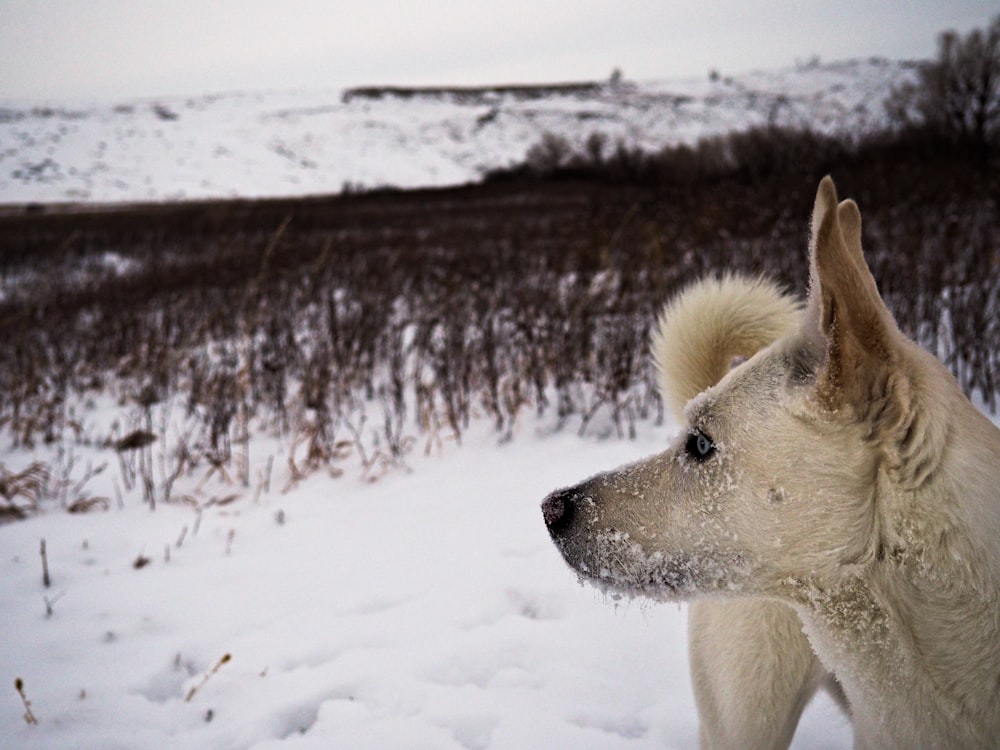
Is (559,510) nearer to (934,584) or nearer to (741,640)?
(741,640)

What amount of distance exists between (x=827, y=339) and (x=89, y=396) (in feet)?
20.6

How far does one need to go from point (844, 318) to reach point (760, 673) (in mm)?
803

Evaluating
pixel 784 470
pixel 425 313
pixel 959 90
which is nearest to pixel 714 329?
pixel 784 470

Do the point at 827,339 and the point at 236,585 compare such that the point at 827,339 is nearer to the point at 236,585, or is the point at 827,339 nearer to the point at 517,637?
the point at 517,637

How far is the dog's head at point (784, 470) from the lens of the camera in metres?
1.02

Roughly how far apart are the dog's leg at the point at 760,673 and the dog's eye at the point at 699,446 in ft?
1.07

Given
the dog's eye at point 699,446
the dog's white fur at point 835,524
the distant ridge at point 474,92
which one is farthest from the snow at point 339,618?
the distant ridge at point 474,92

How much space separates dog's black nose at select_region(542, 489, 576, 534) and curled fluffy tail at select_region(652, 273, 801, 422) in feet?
1.28

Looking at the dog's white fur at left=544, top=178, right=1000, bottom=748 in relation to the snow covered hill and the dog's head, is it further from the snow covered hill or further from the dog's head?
the snow covered hill

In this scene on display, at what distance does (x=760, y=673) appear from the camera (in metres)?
1.32

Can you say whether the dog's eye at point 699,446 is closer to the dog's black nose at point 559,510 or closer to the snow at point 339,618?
the dog's black nose at point 559,510

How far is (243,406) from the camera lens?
4.36 meters

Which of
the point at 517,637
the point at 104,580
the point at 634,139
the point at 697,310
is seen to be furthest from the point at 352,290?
the point at 634,139

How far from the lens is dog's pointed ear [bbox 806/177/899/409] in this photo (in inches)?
38.7
